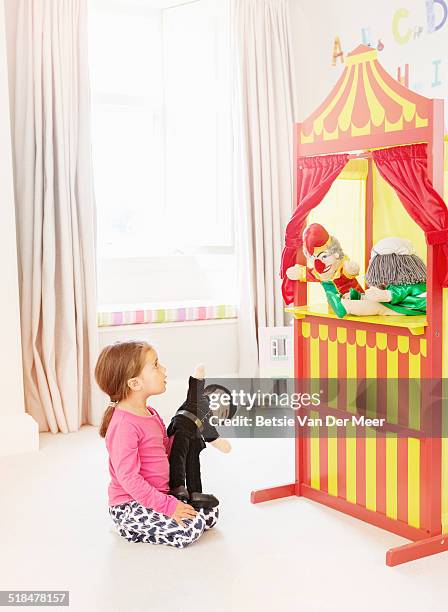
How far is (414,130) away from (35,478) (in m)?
1.90

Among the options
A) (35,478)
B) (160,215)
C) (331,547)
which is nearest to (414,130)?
(331,547)

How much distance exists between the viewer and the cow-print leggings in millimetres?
2336

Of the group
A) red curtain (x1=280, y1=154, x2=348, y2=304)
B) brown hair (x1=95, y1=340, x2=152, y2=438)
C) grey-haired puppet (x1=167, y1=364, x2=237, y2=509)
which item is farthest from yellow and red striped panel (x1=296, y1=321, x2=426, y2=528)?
brown hair (x1=95, y1=340, x2=152, y2=438)

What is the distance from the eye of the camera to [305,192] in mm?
2668

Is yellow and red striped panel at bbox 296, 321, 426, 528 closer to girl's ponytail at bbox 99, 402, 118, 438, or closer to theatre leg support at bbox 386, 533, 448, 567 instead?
theatre leg support at bbox 386, 533, 448, 567

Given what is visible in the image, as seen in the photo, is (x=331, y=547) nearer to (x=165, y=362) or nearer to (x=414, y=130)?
(x=414, y=130)

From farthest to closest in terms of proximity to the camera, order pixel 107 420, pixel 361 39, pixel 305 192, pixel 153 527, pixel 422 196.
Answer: pixel 361 39 < pixel 305 192 < pixel 107 420 < pixel 153 527 < pixel 422 196

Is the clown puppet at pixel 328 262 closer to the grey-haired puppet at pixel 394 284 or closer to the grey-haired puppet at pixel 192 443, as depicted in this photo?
the grey-haired puppet at pixel 394 284

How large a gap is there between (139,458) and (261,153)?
2114mm

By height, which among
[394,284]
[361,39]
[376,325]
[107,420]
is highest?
[361,39]

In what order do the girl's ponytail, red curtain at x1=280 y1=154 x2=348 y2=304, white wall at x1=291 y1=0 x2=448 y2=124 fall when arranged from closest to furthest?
the girl's ponytail < red curtain at x1=280 y1=154 x2=348 y2=304 < white wall at x1=291 y1=0 x2=448 y2=124

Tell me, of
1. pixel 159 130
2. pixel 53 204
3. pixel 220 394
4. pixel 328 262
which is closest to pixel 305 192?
pixel 328 262

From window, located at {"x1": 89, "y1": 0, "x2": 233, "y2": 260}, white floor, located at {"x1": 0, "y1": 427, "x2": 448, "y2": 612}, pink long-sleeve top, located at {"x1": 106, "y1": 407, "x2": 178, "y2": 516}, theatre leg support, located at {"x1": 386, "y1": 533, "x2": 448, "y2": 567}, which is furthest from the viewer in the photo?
window, located at {"x1": 89, "y1": 0, "x2": 233, "y2": 260}

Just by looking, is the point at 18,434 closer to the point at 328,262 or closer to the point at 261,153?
the point at 328,262
